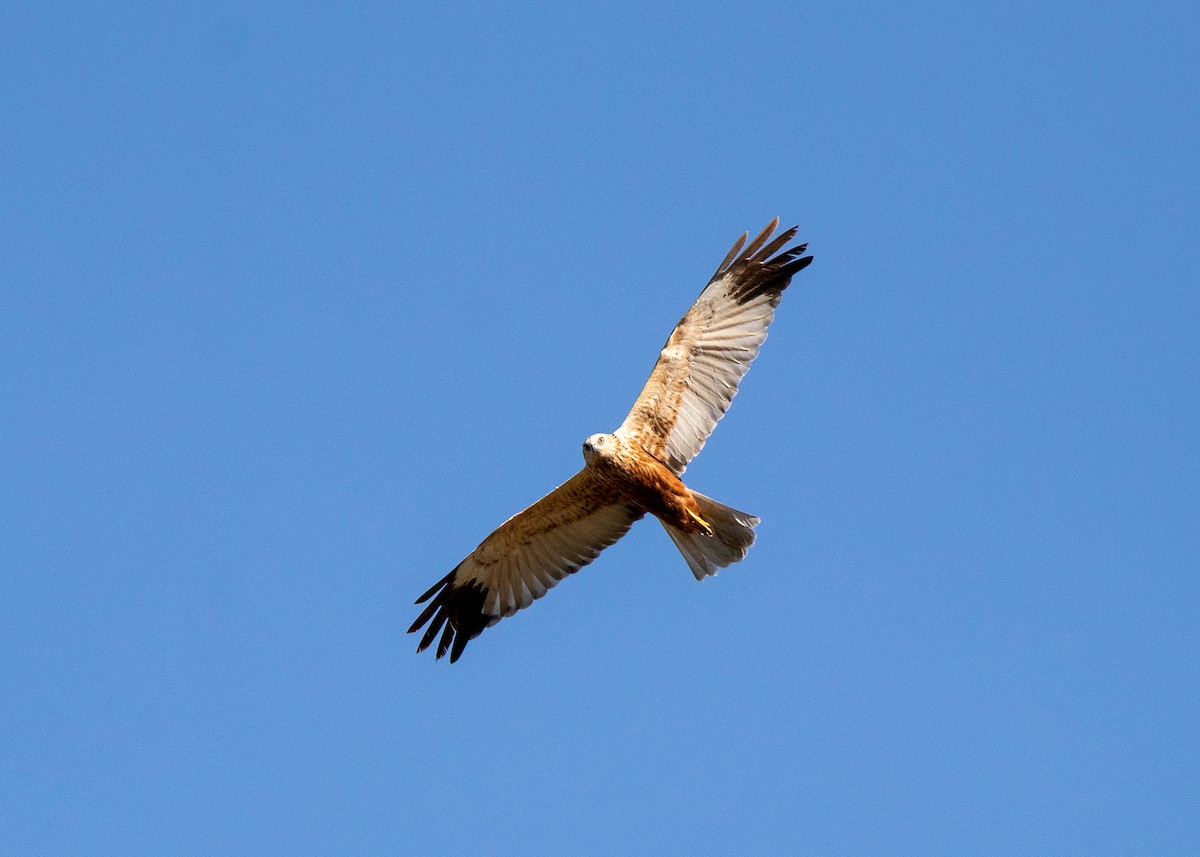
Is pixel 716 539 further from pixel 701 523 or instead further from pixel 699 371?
pixel 699 371

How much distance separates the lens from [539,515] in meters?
13.7

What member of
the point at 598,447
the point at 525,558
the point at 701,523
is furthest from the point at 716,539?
the point at 525,558

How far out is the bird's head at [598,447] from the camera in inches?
512

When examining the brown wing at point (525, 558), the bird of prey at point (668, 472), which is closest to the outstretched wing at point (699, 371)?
the bird of prey at point (668, 472)

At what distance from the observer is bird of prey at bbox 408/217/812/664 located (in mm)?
13164

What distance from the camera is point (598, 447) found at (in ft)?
42.7

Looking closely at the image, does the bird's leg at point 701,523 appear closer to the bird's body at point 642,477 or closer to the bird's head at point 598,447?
the bird's body at point 642,477

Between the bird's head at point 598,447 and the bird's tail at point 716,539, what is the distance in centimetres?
74

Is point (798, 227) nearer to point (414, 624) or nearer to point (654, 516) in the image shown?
point (654, 516)

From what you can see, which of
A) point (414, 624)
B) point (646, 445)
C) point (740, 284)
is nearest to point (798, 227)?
point (740, 284)

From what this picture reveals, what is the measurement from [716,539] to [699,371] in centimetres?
131

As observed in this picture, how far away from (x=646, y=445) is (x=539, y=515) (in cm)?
108

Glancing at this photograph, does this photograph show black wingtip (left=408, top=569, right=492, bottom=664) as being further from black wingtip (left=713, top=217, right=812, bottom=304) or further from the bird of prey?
black wingtip (left=713, top=217, right=812, bottom=304)

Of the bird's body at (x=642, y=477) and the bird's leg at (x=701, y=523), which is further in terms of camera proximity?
the bird's leg at (x=701, y=523)
